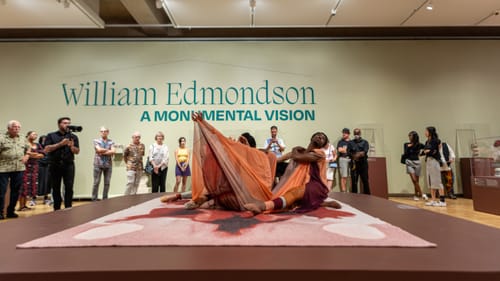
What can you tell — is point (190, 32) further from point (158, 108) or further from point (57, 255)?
point (57, 255)

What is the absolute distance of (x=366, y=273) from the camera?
38.8 inches

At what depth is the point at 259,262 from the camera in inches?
42.1

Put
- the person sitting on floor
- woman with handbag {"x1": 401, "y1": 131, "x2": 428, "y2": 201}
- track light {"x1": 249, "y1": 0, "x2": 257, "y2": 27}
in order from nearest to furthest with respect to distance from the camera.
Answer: the person sitting on floor < track light {"x1": 249, "y1": 0, "x2": 257, "y2": 27} < woman with handbag {"x1": 401, "y1": 131, "x2": 428, "y2": 201}

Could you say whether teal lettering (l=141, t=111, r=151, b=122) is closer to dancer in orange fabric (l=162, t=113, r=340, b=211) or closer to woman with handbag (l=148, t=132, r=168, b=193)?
woman with handbag (l=148, t=132, r=168, b=193)

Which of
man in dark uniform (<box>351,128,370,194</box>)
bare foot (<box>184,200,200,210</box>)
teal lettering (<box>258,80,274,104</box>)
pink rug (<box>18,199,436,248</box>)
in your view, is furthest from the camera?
teal lettering (<box>258,80,274,104</box>)

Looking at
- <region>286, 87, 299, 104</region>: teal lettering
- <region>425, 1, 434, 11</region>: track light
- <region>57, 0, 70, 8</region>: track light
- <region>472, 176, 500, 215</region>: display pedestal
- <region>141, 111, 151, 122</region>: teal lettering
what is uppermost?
<region>57, 0, 70, 8</region>: track light

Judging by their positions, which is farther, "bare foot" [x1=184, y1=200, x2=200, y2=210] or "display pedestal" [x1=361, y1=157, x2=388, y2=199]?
"display pedestal" [x1=361, y1=157, x2=388, y2=199]

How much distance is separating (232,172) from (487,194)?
393 centimetres

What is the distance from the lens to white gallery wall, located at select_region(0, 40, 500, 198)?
6434 mm

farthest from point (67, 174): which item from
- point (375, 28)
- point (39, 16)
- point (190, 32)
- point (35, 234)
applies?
point (375, 28)

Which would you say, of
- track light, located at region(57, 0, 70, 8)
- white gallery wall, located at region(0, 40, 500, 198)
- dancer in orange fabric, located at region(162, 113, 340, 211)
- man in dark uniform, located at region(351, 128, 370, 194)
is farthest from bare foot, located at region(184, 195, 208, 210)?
track light, located at region(57, 0, 70, 8)

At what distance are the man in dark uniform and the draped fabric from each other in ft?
10.6

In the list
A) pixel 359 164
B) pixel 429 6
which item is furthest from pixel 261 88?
pixel 429 6

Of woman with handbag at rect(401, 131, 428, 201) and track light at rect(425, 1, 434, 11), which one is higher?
track light at rect(425, 1, 434, 11)
